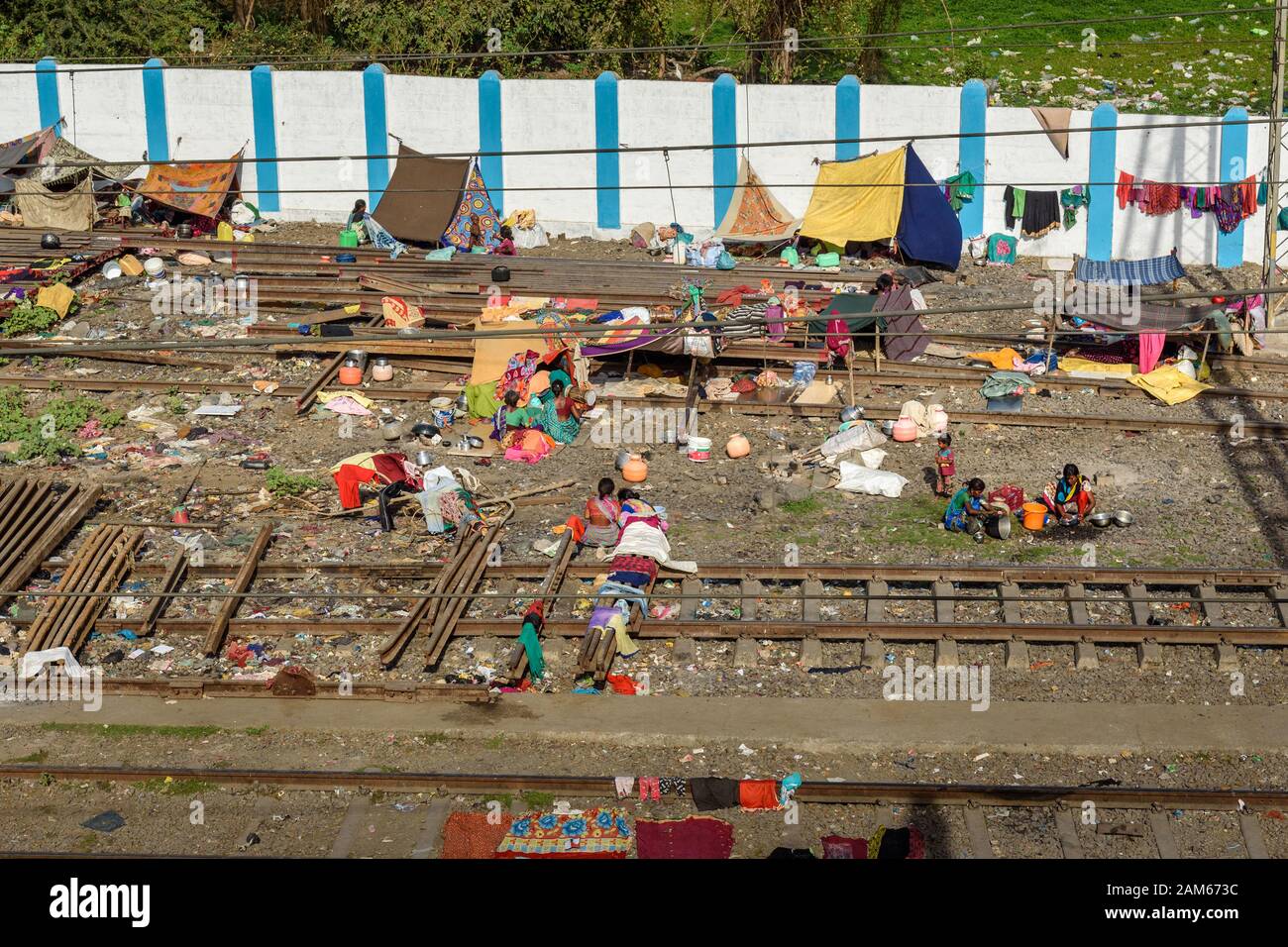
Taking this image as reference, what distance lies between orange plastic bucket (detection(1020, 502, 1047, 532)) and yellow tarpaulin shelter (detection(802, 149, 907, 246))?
32.6 feet

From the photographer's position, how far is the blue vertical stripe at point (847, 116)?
82.7 ft

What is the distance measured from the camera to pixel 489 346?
18766 mm

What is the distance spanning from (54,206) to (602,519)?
1593 centimetres

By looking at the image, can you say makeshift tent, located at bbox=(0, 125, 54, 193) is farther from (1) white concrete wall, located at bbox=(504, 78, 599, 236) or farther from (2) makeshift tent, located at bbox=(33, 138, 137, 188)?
(1) white concrete wall, located at bbox=(504, 78, 599, 236)

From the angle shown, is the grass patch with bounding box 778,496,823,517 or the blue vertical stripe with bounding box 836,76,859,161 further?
the blue vertical stripe with bounding box 836,76,859,161

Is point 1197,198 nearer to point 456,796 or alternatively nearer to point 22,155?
point 456,796

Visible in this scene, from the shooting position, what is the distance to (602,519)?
14883mm

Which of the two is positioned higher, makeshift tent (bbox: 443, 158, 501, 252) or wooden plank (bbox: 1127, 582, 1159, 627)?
makeshift tent (bbox: 443, 158, 501, 252)

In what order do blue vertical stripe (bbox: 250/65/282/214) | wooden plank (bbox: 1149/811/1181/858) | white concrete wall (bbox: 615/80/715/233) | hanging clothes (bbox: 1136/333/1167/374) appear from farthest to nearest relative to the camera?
blue vertical stripe (bbox: 250/65/282/214), white concrete wall (bbox: 615/80/715/233), hanging clothes (bbox: 1136/333/1167/374), wooden plank (bbox: 1149/811/1181/858)

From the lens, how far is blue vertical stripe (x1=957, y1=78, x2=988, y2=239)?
24844 mm

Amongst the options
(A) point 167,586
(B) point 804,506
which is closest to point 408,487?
(A) point 167,586

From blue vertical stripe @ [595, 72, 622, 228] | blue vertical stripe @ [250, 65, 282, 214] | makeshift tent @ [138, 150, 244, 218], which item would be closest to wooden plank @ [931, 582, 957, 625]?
blue vertical stripe @ [595, 72, 622, 228]

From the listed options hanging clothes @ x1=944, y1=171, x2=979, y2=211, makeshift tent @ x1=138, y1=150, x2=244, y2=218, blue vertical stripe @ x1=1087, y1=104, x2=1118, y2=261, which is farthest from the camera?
makeshift tent @ x1=138, y1=150, x2=244, y2=218
